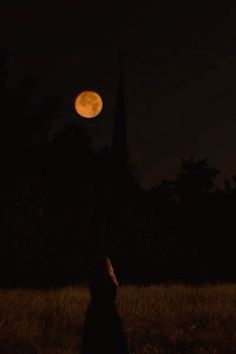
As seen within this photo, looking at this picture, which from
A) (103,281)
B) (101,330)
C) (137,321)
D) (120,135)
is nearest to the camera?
(103,281)

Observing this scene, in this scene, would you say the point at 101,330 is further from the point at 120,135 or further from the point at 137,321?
the point at 120,135

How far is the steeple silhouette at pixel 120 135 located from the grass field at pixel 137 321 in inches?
562

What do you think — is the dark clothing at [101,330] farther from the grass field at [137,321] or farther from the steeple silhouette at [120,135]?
the steeple silhouette at [120,135]

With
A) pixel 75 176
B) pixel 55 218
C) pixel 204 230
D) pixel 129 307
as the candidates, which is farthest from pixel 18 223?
pixel 129 307

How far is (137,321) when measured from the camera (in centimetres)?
1142

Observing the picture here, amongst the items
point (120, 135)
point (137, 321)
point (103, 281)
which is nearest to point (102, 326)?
point (103, 281)

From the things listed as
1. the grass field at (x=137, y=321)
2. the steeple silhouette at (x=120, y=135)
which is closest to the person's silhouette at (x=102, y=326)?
the grass field at (x=137, y=321)

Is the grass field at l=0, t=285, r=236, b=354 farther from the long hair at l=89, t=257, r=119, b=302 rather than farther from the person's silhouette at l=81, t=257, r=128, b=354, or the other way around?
the long hair at l=89, t=257, r=119, b=302

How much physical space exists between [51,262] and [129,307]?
875cm

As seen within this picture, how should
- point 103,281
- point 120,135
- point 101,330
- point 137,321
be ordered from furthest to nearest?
point 120,135, point 137,321, point 101,330, point 103,281

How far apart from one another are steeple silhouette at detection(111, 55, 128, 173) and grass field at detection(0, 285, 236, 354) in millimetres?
14267

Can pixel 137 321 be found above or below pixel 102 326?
below

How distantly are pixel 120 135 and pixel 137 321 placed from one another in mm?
19517

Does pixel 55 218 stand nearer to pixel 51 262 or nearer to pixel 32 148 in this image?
pixel 51 262
